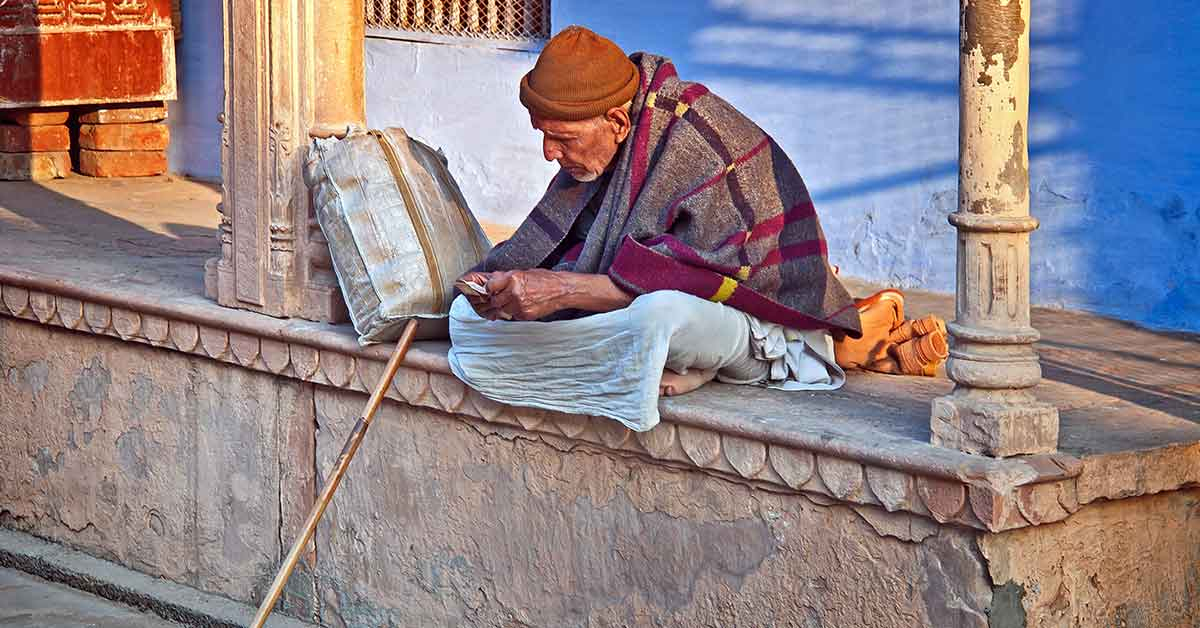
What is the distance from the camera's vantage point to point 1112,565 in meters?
3.71

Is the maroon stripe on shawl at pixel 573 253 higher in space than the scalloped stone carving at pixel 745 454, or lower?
higher

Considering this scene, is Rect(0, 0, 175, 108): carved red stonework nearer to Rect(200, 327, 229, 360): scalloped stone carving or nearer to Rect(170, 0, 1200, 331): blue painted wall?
Rect(170, 0, 1200, 331): blue painted wall

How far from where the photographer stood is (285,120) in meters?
4.98

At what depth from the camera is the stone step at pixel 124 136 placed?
368 inches

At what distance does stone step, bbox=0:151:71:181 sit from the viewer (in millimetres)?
9195

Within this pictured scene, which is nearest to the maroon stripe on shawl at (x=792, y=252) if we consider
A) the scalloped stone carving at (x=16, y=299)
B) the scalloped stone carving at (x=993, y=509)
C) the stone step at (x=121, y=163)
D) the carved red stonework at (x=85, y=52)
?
the scalloped stone carving at (x=993, y=509)

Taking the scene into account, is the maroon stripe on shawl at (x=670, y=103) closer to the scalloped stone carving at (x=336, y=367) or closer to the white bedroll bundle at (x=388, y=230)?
the white bedroll bundle at (x=388, y=230)

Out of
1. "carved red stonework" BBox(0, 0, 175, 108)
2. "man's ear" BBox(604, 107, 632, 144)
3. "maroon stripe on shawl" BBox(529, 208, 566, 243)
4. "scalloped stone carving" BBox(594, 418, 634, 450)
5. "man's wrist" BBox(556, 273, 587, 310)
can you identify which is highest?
"carved red stonework" BBox(0, 0, 175, 108)

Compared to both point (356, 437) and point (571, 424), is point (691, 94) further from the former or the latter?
point (356, 437)

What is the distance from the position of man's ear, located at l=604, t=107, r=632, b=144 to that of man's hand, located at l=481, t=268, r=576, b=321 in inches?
15.9

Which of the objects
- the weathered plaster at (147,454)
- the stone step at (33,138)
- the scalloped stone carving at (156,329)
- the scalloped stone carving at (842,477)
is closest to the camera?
the scalloped stone carving at (842,477)

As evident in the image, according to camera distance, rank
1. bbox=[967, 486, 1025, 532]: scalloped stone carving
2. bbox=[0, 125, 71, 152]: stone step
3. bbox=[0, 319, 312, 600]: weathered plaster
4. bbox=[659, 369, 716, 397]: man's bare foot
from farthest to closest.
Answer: bbox=[0, 125, 71, 152]: stone step < bbox=[0, 319, 312, 600]: weathered plaster < bbox=[659, 369, 716, 397]: man's bare foot < bbox=[967, 486, 1025, 532]: scalloped stone carving

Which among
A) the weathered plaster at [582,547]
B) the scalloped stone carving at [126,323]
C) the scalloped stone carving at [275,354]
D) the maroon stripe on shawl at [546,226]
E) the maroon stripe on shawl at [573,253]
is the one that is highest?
the maroon stripe on shawl at [546,226]

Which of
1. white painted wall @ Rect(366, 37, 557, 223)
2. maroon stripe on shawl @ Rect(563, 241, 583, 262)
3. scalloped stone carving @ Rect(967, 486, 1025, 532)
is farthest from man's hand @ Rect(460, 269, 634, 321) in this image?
white painted wall @ Rect(366, 37, 557, 223)
